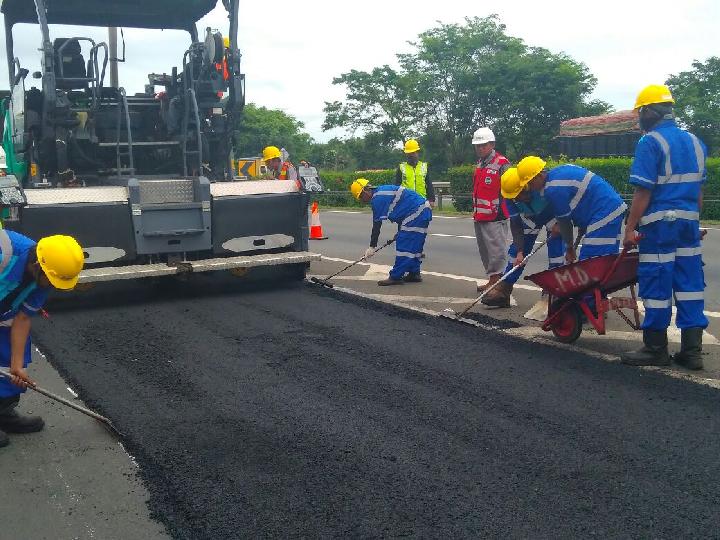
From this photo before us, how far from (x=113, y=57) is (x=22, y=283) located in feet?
18.6

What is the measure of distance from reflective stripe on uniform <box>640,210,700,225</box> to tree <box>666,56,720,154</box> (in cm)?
2834

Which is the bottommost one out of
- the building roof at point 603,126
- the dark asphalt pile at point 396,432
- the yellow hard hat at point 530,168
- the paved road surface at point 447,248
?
the dark asphalt pile at point 396,432

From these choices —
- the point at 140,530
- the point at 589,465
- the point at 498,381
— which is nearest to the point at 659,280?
the point at 498,381

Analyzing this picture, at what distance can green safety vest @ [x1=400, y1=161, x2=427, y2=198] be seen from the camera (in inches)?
442

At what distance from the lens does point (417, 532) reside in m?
3.20

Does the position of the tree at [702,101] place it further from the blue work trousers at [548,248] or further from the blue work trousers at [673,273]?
the blue work trousers at [673,273]

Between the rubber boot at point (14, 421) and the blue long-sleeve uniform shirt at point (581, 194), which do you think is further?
the blue long-sleeve uniform shirt at point (581, 194)

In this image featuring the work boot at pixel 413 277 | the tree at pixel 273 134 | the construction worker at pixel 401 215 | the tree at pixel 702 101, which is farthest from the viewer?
the tree at pixel 273 134

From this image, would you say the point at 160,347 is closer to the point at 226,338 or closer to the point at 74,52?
the point at 226,338

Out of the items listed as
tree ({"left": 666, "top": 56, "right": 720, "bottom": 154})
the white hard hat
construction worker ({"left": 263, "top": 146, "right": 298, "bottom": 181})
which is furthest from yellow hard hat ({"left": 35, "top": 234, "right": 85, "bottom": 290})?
tree ({"left": 666, "top": 56, "right": 720, "bottom": 154})

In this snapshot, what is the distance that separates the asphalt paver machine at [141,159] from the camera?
316 inches

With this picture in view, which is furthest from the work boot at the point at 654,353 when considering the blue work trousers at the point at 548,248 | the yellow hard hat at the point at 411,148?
the yellow hard hat at the point at 411,148

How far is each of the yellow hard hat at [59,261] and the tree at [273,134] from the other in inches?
2038

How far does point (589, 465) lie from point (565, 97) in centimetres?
3303
